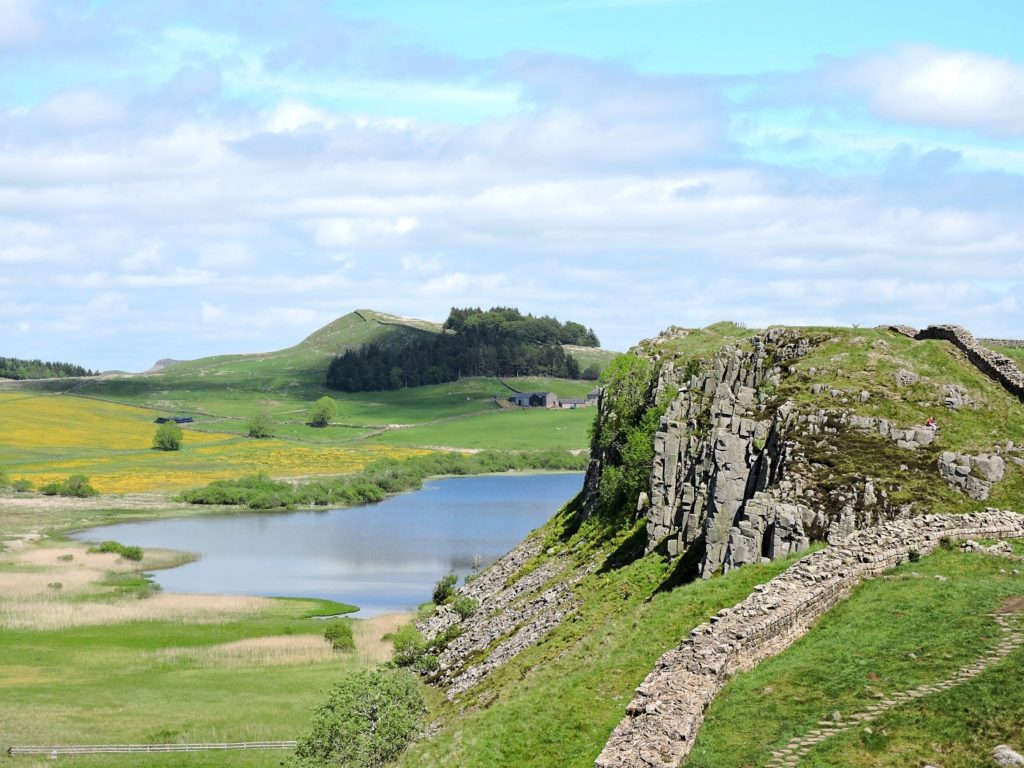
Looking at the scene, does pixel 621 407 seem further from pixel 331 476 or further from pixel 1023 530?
pixel 331 476

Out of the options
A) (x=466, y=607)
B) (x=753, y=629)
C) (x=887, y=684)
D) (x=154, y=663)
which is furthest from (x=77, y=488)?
(x=887, y=684)

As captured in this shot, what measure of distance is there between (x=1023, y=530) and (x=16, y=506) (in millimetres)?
138264

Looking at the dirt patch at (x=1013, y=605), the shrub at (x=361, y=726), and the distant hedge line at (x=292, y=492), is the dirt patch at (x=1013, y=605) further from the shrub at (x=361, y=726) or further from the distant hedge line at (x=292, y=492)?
the distant hedge line at (x=292, y=492)

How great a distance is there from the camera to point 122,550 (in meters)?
113

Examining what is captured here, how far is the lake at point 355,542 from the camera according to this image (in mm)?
99500

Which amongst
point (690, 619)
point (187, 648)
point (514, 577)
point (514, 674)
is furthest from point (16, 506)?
point (690, 619)

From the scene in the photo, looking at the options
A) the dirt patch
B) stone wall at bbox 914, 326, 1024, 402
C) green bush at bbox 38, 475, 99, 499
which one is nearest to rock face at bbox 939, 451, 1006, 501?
stone wall at bbox 914, 326, 1024, 402

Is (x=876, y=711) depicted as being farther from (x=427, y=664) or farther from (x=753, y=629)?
(x=427, y=664)

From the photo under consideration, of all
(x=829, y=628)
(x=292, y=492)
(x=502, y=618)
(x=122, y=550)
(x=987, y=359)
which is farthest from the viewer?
(x=292, y=492)

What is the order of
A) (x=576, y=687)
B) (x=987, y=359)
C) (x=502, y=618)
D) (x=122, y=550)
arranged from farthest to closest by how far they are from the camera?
(x=122, y=550) → (x=502, y=618) → (x=987, y=359) → (x=576, y=687)

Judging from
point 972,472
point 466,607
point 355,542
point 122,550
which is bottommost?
point 355,542

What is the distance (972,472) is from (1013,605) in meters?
18.0

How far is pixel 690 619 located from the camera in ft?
114

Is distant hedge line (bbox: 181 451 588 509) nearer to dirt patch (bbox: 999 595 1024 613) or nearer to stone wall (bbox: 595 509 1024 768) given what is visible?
stone wall (bbox: 595 509 1024 768)
